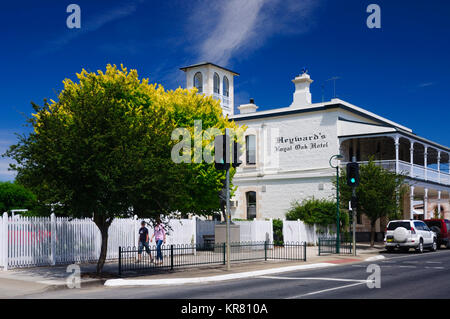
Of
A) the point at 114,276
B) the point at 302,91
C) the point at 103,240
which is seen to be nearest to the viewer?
the point at 114,276

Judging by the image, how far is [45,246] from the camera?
19625 millimetres

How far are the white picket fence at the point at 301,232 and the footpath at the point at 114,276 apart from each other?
402 inches

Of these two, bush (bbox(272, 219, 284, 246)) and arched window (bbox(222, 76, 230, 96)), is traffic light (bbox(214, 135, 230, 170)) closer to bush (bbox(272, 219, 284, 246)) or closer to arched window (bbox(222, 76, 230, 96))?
bush (bbox(272, 219, 284, 246))

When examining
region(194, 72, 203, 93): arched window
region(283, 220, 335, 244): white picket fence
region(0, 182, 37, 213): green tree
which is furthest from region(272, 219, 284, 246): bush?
region(0, 182, 37, 213): green tree

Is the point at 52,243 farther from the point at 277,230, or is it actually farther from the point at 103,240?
the point at 277,230

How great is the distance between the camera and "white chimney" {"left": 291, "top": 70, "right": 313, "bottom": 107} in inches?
1566

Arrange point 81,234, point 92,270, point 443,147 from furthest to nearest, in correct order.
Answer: point 443,147
point 81,234
point 92,270

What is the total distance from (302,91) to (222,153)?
917 inches

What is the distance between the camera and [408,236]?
93.8 ft

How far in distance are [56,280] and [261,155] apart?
27.0 m

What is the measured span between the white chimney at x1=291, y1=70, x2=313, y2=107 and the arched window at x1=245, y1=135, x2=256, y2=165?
14.0 ft

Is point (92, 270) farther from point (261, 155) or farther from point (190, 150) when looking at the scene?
point (261, 155)

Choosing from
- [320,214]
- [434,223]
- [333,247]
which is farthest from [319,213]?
[434,223]
